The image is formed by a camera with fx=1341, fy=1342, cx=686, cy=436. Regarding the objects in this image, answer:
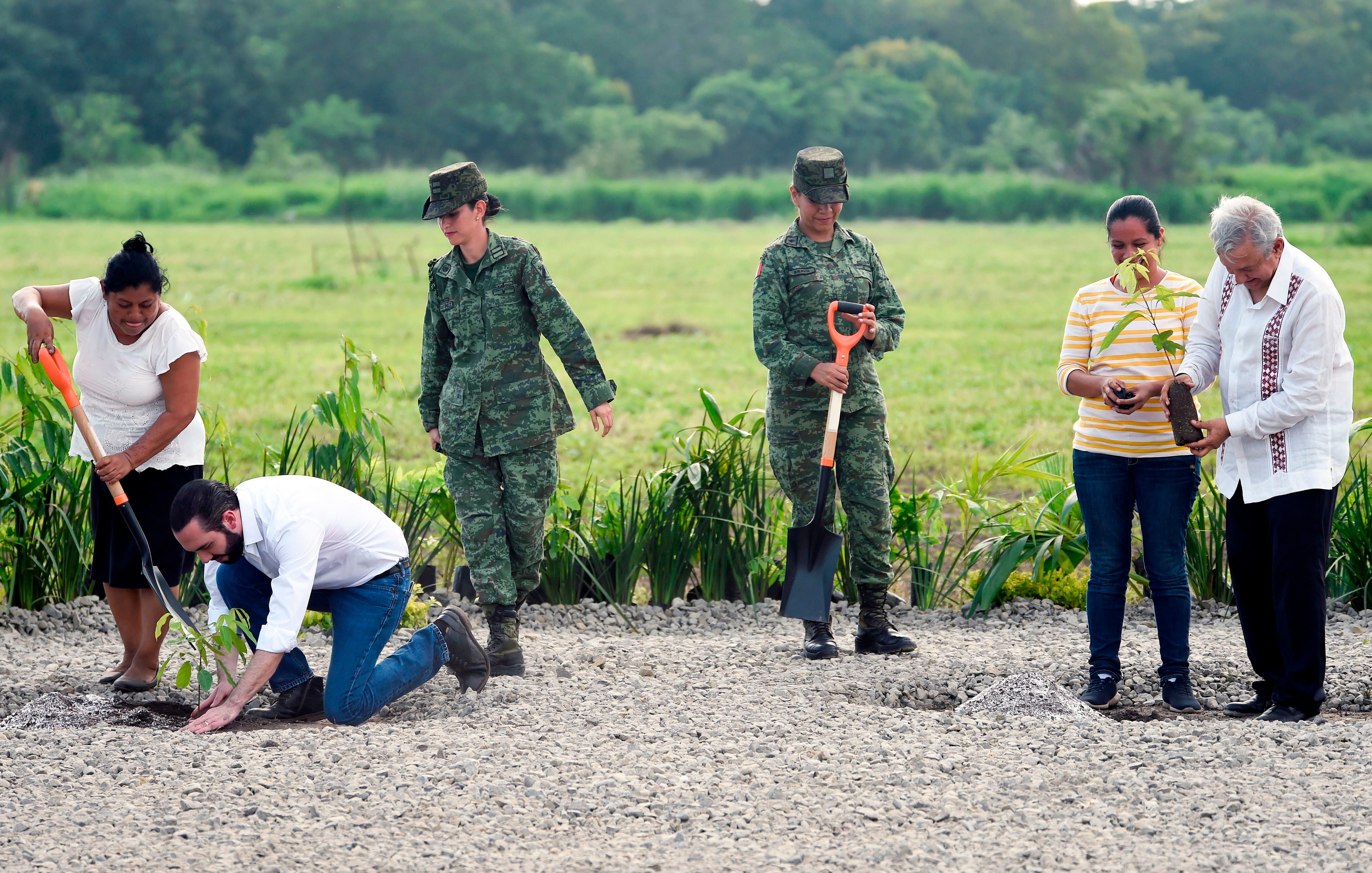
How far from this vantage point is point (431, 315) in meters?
4.53

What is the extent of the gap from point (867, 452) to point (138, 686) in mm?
2497

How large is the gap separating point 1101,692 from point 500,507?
78.8 inches

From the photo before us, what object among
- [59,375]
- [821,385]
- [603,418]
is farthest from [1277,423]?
[59,375]

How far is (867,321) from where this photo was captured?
14.6 ft

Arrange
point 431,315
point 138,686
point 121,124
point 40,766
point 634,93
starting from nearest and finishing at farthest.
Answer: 1. point 40,766
2. point 138,686
3. point 431,315
4. point 121,124
5. point 634,93

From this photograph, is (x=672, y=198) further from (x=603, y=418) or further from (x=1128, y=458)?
(x=1128, y=458)

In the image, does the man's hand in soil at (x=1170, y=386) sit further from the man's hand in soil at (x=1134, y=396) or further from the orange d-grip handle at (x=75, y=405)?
the orange d-grip handle at (x=75, y=405)

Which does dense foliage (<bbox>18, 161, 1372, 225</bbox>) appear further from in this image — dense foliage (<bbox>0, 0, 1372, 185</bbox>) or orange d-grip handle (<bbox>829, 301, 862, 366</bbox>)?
orange d-grip handle (<bbox>829, 301, 862, 366</bbox>)

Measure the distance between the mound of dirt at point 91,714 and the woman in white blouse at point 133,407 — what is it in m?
0.13

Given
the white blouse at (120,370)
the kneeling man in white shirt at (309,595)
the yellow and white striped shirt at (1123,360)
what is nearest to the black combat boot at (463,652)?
the kneeling man in white shirt at (309,595)

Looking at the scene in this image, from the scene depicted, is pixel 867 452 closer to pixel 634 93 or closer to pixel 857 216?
pixel 857 216

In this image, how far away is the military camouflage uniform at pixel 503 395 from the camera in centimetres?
438

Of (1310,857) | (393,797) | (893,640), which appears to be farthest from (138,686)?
(1310,857)

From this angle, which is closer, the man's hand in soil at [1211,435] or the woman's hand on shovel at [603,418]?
the man's hand in soil at [1211,435]
